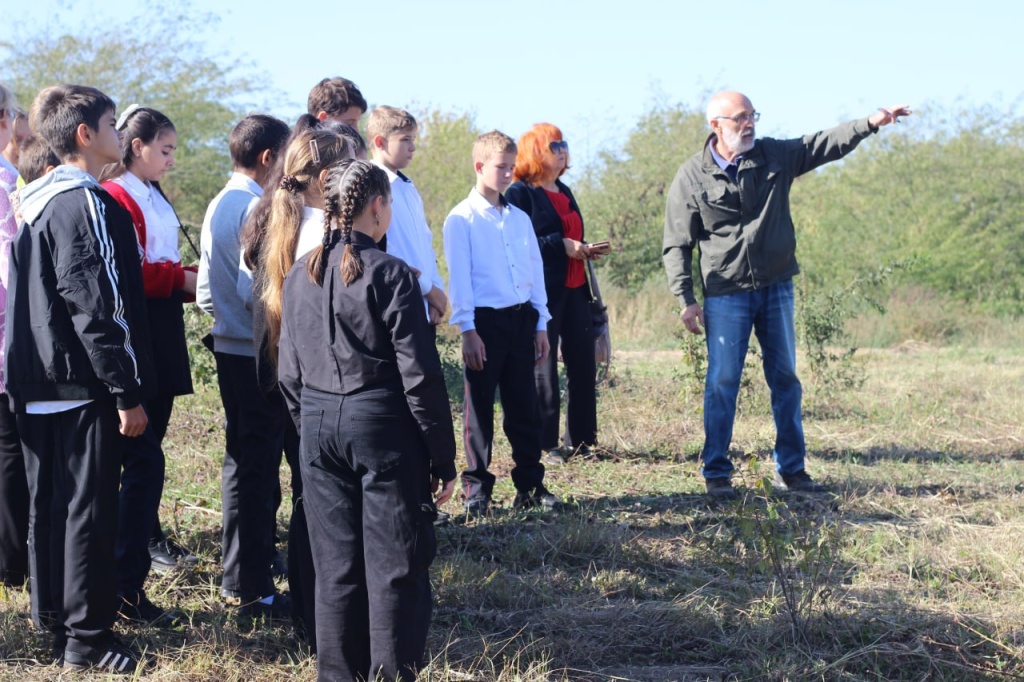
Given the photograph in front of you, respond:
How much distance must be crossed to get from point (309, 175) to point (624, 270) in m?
13.2

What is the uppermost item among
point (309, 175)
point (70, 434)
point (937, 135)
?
point (937, 135)

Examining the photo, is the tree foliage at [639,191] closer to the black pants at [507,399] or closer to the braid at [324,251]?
the black pants at [507,399]

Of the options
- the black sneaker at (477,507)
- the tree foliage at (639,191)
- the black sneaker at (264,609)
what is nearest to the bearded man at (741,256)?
the black sneaker at (477,507)

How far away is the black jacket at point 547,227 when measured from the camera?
22.3ft

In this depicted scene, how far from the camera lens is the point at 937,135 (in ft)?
70.6

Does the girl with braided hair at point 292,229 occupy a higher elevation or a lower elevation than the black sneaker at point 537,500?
higher

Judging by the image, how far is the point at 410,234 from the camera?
4.70 metres

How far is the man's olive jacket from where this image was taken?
19.6 feet

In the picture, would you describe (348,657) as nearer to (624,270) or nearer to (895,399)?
(895,399)

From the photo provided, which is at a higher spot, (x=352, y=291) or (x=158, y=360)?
(x=352, y=291)

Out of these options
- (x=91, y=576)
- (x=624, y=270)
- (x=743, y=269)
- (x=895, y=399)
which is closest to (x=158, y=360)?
(x=91, y=576)

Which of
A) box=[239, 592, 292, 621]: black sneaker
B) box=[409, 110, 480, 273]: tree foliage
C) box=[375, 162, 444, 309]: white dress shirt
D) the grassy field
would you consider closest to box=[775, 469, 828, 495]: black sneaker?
the grassy field

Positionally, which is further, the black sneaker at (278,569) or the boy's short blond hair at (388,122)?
the boy's short blond hair at (388,122)

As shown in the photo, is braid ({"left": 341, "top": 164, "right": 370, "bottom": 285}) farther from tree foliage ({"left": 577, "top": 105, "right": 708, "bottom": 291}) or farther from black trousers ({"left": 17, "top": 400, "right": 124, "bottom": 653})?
tree foliage ({"left": 577, "top": 105, "right": 708, "bottom": 291})
